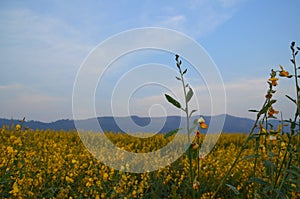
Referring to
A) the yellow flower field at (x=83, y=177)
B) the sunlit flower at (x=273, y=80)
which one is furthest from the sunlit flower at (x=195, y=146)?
the yellow flower field at (x=83, y=177)

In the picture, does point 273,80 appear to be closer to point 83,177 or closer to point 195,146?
point 195,146

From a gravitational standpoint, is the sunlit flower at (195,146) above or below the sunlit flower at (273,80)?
below

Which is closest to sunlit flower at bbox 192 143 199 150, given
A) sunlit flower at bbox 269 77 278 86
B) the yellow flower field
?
sunlit flower at bbox 269 77 278 86

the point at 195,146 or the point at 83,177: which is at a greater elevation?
the point at 195,146

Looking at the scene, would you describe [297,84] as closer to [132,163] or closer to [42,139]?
[132,163]

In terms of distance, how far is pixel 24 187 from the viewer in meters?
3.15

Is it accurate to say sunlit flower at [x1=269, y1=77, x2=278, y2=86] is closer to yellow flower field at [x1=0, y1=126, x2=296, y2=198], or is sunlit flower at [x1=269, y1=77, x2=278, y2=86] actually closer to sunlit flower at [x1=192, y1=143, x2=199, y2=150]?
sunlit flower at [x1=192, y1=143, x2=199, y2=150]

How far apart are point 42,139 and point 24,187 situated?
15.2ft

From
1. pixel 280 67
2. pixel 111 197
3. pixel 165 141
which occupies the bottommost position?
pixel 111 197

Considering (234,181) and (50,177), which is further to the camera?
(234,181)

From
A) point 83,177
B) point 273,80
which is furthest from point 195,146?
point 83,177

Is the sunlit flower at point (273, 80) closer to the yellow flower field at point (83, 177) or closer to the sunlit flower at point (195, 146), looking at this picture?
the sunlit flower at point (195, 146)

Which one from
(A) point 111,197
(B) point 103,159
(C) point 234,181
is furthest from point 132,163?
(A) point 111,197

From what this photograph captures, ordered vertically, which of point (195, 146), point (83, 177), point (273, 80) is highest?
point (273, 80)
